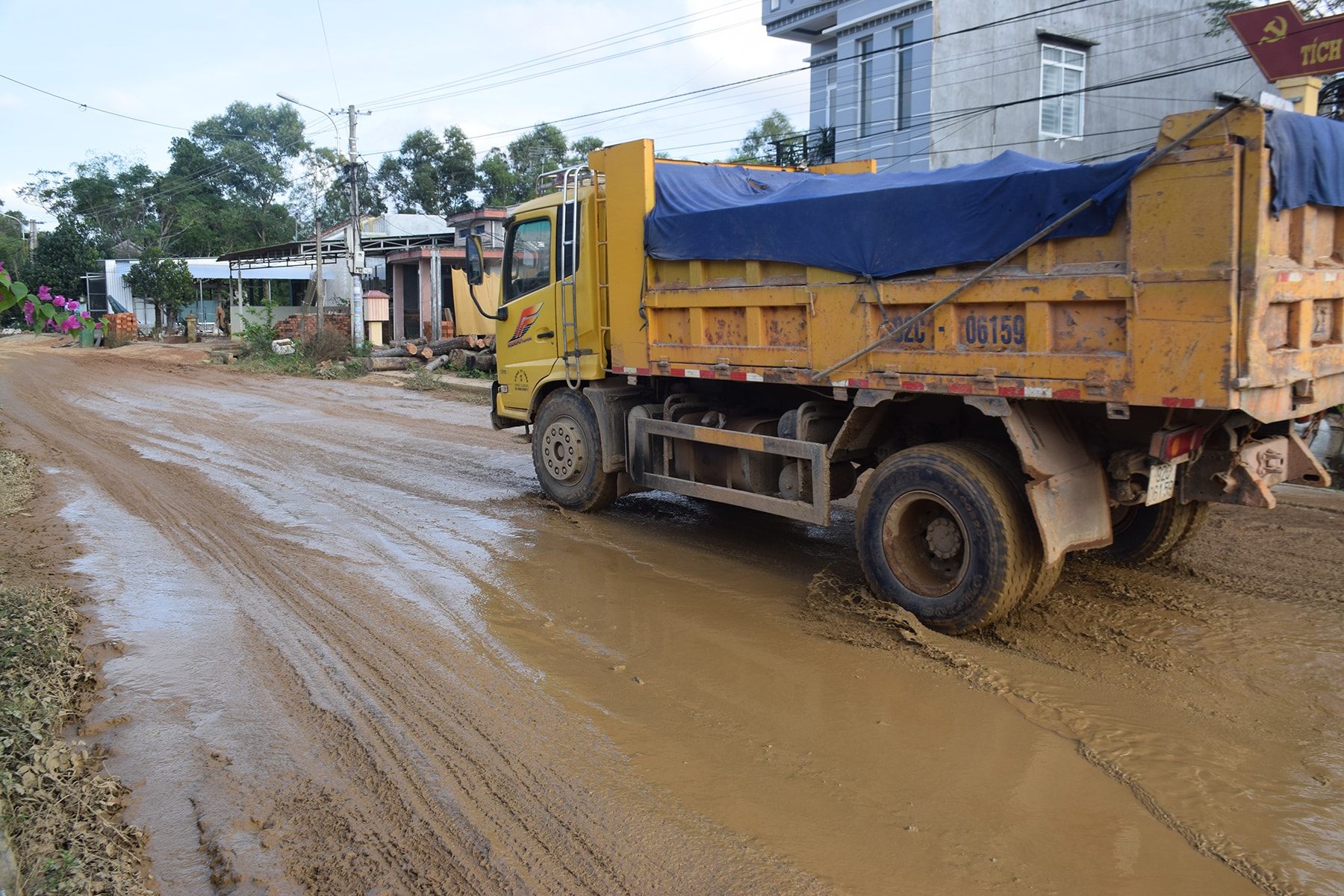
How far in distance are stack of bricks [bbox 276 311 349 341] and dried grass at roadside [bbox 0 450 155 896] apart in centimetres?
2112

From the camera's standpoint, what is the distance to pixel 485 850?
11.3ft

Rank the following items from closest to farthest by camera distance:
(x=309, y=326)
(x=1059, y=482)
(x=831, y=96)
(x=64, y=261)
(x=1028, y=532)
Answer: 1. (x=1059, y=482)
2. (x=1028, y=532)
3. (x=831, y=96)
4. (x=309, y=326)
5. (x=64, y=261)

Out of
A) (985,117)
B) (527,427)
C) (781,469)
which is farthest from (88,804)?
(985,117)

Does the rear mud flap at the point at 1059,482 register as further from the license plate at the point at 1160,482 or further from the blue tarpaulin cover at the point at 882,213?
the blue tarpaulin cover at the point at 882,213

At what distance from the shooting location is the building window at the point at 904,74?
20.5 m

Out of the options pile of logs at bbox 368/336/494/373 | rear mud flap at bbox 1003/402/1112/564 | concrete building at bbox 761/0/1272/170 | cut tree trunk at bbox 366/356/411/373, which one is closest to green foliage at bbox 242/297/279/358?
pile of logs at bbox 368/336/494/373

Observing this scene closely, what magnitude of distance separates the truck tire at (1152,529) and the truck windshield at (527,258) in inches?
201

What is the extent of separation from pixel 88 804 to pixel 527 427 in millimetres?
5875

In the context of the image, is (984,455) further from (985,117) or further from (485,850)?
(985,117)

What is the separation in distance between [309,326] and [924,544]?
27.2 m

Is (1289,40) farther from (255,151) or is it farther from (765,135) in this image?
(255,151)

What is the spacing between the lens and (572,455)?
8.48m

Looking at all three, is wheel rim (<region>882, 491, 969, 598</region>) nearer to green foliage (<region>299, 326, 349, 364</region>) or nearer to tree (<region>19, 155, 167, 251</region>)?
green foliage (<region>299, 326, 349, 364</region>)

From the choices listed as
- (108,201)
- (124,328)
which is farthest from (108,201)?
(124,328)
